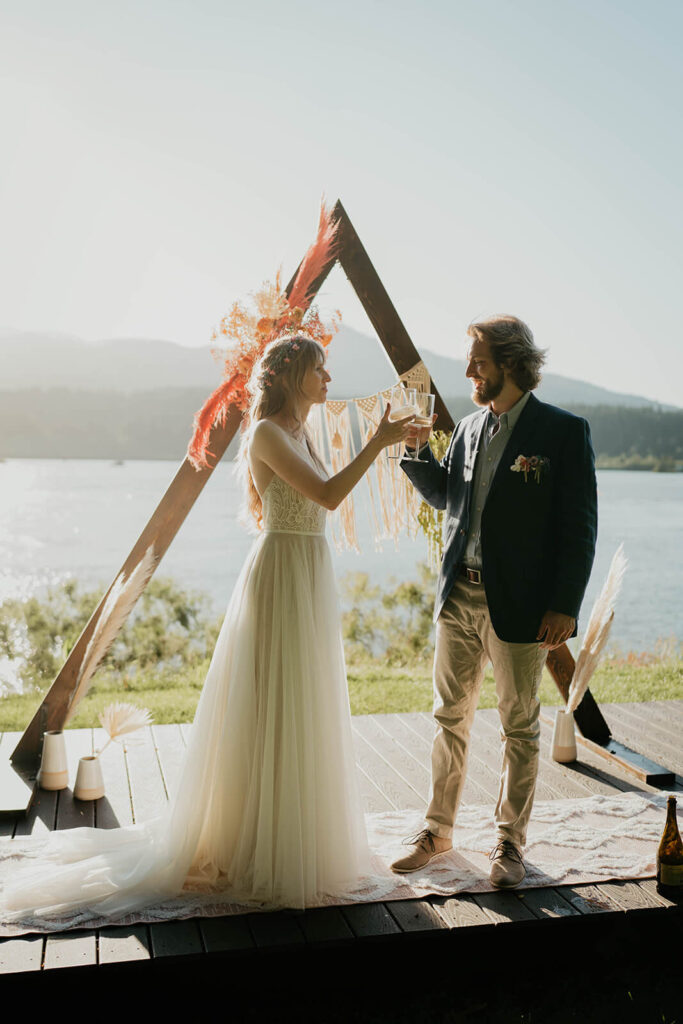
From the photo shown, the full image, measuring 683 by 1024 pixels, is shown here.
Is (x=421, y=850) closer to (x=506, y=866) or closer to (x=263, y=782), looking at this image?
(x=506, y=866)

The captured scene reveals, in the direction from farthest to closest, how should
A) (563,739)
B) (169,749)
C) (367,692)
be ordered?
(367,692) < (169,749) < (563,739)

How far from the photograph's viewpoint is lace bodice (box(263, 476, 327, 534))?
2.89 metres

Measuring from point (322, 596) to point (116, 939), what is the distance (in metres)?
1.12

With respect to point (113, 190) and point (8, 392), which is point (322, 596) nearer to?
point (8, 392)

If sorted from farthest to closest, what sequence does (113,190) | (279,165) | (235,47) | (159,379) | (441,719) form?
(113,190)
(159,379)
(279,165)
(235,47)
(441,719)

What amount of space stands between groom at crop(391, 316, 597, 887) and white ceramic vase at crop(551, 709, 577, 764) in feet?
3.74

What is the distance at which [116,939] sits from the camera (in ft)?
8.09

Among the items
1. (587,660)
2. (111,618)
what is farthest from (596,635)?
(111,618)

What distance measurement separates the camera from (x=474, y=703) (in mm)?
3061

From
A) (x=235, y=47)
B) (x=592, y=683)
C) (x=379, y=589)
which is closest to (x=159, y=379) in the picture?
(x=235, y=47)

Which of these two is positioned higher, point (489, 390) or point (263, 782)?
point (489, 390)

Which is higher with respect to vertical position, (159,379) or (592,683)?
(159,379)

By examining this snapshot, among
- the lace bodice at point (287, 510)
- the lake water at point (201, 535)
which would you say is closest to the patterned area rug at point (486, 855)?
the lace bodice at point (287, 510)

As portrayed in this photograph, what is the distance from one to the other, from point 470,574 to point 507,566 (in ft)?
0.52
